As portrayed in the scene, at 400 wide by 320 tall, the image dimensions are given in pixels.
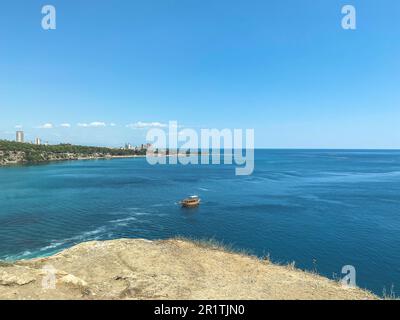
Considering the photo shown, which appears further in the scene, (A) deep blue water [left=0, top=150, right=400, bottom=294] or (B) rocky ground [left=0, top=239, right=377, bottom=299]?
(A) deep blue water [left=0, top=150, right=400, bottom=294]

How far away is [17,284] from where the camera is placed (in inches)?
596

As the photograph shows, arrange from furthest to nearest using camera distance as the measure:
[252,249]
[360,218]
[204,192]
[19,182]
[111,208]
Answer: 1. [19,182]
2. [204,192]
3. [111,208]
4. [360,218]
5. [252,249]

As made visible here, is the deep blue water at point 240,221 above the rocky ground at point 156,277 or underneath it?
underneath

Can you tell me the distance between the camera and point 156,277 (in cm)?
1856

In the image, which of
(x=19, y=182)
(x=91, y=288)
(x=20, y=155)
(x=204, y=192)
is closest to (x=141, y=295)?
(x=91, y=288)

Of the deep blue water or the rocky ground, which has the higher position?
the rocky ground

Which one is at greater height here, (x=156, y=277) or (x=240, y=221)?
(x=156, y=277)

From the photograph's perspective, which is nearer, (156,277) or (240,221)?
(156,277)

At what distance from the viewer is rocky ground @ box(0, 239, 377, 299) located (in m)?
15.7

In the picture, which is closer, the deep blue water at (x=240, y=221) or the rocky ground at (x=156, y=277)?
the rocky ground at (x=156, y=277)

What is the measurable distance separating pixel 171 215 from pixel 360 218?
31.8m

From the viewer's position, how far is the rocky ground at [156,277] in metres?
15.7
